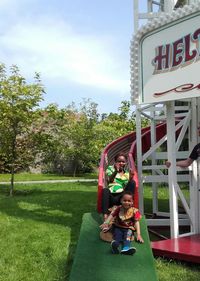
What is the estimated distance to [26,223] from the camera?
9898mm

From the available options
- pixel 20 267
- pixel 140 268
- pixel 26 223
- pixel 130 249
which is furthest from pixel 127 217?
pixel 26 223

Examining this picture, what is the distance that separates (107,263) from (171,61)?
143 inches

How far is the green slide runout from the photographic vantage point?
566 centimetres

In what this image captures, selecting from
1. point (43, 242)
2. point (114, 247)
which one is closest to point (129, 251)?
point (114, 247)

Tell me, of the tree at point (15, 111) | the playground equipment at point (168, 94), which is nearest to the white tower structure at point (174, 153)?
the playground equipment at point (168, 94)

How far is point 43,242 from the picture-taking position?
8.01 metres

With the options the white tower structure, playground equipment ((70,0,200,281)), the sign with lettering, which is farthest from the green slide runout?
the sign with lettering

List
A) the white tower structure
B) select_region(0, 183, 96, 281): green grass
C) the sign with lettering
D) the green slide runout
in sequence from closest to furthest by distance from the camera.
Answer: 1. the green slide runout
2. select_region(0, 183, 96, 281): green grass
3. the sign with lettering
4. the white tower structure

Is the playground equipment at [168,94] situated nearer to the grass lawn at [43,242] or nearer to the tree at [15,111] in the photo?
the grass lawn at [43,242]

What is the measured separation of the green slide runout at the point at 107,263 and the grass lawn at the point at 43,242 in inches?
11.1

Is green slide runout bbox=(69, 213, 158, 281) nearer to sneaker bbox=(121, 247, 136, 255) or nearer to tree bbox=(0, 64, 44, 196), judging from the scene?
sneaker bbox=(121, 247, 136, 255)

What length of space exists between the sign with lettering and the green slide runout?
248 cm

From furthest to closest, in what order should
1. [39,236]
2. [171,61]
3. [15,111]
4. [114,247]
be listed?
[15,111] < [39,236] < [171,61] < [114,247]

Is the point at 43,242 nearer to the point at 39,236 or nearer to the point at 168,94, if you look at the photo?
the point at 39,236
